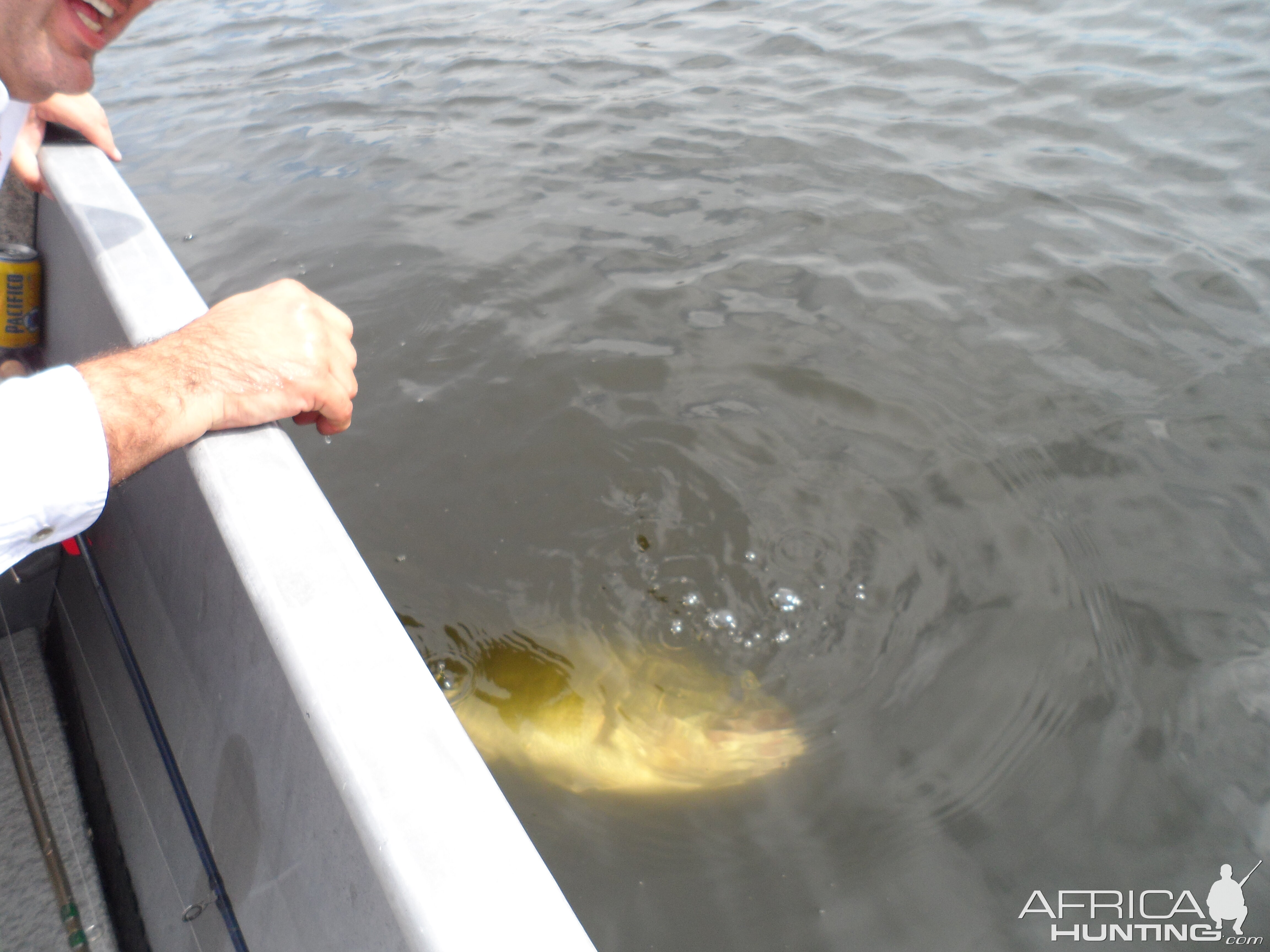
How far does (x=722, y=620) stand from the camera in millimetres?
2389

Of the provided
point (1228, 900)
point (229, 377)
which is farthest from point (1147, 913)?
point (229, 377)

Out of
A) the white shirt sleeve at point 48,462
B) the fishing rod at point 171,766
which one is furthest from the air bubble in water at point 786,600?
the white shirt sleeve at point 48,462

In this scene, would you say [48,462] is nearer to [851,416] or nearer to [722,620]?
[722,620]

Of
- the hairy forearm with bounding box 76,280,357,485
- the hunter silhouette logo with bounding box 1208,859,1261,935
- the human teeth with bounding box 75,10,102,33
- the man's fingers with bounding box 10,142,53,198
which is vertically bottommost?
the hunter silhouette logo with bounding box 1208,859,1261,935

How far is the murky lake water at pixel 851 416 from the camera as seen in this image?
1.95 m

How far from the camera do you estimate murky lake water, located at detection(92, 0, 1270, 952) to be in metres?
1.95

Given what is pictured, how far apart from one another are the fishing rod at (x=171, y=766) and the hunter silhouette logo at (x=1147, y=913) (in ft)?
5.23

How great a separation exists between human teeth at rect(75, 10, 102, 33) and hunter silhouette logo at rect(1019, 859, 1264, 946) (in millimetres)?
2815

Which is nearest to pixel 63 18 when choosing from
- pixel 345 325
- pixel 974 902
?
pixel 345 325

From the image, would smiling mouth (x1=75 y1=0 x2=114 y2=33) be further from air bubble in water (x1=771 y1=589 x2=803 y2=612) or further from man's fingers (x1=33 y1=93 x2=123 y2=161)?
air bubble in water (x1=771 y1=589 x2=803 y2=612)

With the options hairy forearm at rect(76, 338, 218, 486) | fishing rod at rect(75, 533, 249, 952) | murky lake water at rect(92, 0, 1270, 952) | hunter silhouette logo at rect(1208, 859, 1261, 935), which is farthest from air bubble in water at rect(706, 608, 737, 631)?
hairy forearm at rect(76, 338, 218, 486)

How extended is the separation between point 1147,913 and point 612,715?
129 centimetres

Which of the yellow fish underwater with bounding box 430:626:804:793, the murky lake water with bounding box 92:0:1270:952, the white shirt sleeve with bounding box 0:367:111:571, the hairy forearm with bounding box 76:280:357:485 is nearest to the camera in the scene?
the white shirt sleeve with bounding box 0:367:111:571

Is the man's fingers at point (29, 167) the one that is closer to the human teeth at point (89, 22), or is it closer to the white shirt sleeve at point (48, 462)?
the human teeth at point (89, 22)
